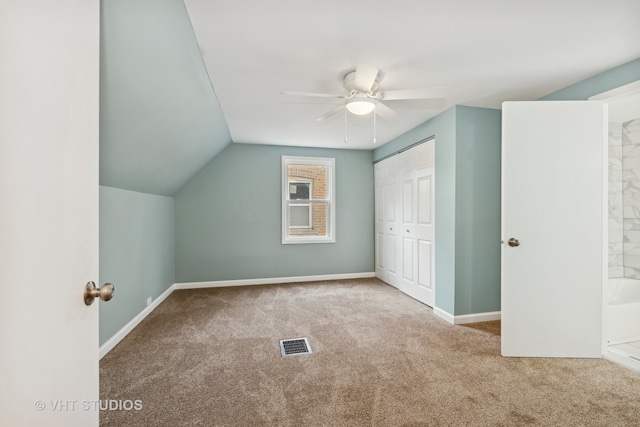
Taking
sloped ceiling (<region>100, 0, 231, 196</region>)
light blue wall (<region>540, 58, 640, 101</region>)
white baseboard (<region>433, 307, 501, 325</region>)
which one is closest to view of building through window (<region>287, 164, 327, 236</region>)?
sloped ceiling (<region>100, 0, 231, 196</region>)

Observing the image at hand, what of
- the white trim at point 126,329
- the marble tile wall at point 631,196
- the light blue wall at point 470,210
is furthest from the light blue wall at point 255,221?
the marble tile wall at point 631,196

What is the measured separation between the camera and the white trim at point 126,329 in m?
2.44

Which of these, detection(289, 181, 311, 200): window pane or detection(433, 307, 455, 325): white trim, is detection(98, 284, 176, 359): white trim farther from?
detection(433, 307, 455, 325): white trim

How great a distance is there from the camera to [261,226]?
4836mm

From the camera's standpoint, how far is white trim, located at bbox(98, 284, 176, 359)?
8.00ft

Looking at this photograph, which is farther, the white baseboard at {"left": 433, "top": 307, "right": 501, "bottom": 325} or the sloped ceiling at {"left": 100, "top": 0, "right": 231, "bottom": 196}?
the white baseboard at {"left": 433, "top": 307, "right": 501, "bottom": 325}

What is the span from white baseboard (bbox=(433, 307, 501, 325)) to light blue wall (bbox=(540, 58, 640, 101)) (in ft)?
7.33

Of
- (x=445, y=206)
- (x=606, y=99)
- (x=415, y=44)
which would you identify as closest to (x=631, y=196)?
(x=606, y=99)

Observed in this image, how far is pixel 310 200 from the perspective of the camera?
16.6ft

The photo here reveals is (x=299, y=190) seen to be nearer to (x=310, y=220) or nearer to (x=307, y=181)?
(x=307, y=181)
